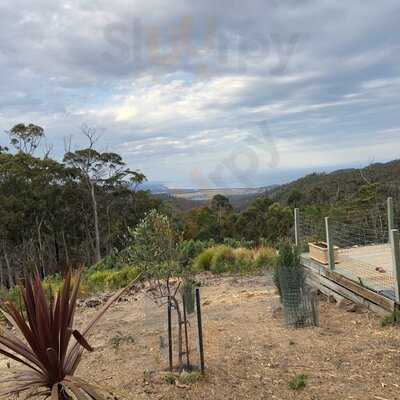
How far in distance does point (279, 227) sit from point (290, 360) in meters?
16.2

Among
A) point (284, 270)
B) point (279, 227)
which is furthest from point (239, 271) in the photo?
point (279, 227)

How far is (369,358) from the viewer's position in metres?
4.04

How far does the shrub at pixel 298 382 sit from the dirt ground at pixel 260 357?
0.13 feet

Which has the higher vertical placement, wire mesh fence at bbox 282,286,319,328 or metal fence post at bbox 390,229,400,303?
metal fence post at bbox 390,229,400,303

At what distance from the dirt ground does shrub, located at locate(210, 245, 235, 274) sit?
3.77 meters

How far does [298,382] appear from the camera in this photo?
3.58 metres

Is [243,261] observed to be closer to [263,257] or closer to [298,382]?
[263,257]

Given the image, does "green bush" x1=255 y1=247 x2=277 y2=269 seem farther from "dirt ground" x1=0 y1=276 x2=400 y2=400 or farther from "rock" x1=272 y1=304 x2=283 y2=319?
"rock" x1=272 y1=304 x2=283 y2=319

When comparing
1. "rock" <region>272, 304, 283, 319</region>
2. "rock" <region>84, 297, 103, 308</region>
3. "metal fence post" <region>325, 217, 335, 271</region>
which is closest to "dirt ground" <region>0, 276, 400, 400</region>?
"rock" <region>272, 304, 283, 319</region>

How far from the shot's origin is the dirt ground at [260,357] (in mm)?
3549

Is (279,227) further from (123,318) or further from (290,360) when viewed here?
Result: (290,360)

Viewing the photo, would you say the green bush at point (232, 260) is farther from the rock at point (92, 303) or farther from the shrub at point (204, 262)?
the rock at point (92, 303)

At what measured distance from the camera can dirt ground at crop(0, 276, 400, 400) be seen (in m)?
3.55

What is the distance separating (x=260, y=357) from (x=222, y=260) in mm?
6223
